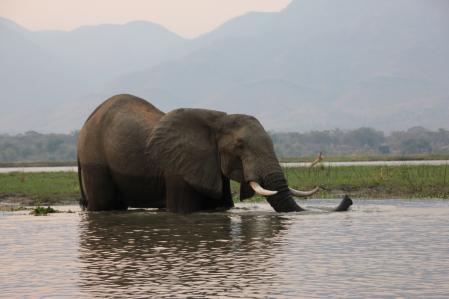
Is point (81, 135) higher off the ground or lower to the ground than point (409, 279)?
higher

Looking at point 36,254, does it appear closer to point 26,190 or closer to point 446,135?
point 26,190

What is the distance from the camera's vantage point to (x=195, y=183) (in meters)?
25.2

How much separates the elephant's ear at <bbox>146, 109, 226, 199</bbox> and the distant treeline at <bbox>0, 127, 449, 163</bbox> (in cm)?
10877

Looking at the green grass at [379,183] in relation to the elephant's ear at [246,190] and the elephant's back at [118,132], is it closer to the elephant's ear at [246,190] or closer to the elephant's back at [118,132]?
the elephant's back at [118,132]

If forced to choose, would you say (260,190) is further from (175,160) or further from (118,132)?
(118,132)

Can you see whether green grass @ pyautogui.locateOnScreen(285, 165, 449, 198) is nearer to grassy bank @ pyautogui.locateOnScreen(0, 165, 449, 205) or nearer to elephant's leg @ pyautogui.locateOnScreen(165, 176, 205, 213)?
grassy bank @ pyautogui.locateOnScreen(0, 165, 449, 205)

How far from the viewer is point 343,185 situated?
3744 centimetres

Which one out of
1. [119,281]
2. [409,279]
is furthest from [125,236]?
[409,279]

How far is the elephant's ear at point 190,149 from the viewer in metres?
25.2

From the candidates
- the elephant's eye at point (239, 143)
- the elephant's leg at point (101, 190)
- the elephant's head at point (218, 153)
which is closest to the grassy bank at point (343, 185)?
the elephant's leg at point (101, 190)

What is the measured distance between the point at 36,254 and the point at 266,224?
6079mm

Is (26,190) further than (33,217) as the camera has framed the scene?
Yes

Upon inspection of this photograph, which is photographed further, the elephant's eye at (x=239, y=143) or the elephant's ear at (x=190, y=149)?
the elephant's ear at (x=190, y=149)

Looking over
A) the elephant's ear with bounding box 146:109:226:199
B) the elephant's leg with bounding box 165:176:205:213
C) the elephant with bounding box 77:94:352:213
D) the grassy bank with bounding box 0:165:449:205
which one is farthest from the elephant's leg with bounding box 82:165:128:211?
the grassy bank with bounding box 0:165:449:205
